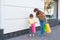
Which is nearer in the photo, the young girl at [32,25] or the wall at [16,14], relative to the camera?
the wall at [16,14]

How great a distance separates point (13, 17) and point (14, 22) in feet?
1.05

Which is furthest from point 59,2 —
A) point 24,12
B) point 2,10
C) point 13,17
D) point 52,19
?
point 2,10

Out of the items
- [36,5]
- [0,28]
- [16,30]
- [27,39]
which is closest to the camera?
[0,28]

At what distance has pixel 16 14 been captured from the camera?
11.8 metres

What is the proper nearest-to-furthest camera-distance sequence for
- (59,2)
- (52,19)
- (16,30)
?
(16,30)
(52,19)
(59,2)

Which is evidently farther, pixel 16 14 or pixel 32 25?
pixel 32 25

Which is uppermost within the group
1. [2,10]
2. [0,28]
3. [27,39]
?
[2,10]

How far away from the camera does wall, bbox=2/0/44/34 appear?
10.8 m

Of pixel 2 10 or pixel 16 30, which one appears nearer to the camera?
pixel 2 10

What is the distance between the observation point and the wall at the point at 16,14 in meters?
10.8

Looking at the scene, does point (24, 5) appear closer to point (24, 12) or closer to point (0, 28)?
point (24, 12)

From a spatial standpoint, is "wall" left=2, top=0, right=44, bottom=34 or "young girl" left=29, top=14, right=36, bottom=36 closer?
"wall" left=2, top=0, right=44, bottom=34

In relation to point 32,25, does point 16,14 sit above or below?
above

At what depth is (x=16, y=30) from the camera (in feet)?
39.1
